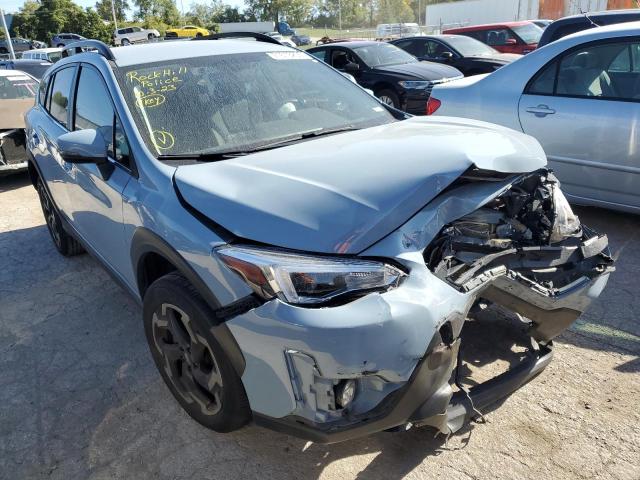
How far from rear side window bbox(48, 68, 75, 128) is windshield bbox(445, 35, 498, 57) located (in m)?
9.26

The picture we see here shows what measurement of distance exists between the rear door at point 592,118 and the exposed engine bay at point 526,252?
178cm

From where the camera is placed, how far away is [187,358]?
240 cm

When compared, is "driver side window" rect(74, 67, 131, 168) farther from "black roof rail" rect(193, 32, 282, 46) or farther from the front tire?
"black roof rail" rect(193, 32, 282, 46)

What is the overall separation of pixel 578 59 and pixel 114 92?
3.66 meters

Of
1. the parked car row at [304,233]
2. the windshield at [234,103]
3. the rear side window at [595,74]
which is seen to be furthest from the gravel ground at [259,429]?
the rear side window at [595,74]

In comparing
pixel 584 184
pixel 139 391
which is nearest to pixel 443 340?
pixel 139 391

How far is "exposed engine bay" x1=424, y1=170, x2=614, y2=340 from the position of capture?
84.2 inches

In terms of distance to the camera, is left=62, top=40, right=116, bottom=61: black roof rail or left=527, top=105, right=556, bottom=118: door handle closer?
left=62, top=40, right=116, bottom=61: black roof rail

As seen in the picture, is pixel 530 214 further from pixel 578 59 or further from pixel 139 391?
pixel 578 59

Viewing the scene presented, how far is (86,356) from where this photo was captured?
10.5ft


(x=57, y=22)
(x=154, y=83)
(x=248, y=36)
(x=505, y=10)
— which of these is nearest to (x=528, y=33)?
(x=248, y=36)

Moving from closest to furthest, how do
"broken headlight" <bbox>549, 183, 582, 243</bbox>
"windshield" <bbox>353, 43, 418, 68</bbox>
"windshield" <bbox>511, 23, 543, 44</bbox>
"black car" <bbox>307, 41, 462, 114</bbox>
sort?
"broken headlight" <bbox>549, 183, 582, 243</bbox> < "black car" <bbox>307, 41, 462, 114</bbox> < "windshield" <bbox>353, 43, 418, 68</bbox> < "windshield" <bbox>511, 23, 543, 44</bbox>

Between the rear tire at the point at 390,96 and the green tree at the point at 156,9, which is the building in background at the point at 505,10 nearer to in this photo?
the rear tire at the point at 390,96

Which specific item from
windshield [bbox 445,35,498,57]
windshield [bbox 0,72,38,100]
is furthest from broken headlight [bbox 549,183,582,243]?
windshield [bbox 445,35,498,57]
